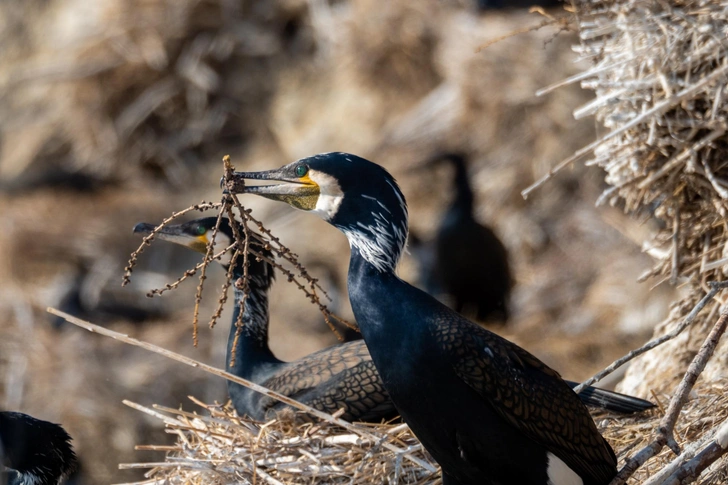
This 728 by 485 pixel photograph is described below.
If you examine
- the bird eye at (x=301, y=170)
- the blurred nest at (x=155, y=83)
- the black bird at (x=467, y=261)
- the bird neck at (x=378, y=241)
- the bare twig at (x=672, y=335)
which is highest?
the blurred nest at (x=155, y=83)

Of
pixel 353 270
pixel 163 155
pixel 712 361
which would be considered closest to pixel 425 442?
pixel 353 270

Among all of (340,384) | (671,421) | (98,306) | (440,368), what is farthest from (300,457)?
(98,306)

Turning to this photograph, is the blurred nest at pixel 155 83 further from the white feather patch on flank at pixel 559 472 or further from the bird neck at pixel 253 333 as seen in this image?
the white feather patch on flank at pixel 559 472

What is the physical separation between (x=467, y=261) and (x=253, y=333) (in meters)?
4.32

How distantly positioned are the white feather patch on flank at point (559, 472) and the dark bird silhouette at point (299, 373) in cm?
70

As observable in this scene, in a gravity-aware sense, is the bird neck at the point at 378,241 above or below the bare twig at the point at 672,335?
above

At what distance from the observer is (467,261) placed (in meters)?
8.62

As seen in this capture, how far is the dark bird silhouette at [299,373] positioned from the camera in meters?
3.85

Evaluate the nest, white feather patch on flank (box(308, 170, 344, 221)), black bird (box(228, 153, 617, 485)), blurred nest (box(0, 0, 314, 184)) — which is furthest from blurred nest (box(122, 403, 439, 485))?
blurred nest (box(0, 0, 314, 184))

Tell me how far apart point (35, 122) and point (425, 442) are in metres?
9.07

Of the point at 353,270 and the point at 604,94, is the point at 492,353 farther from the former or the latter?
the point at 604,94

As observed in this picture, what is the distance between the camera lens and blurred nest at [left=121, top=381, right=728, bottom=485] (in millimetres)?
3545

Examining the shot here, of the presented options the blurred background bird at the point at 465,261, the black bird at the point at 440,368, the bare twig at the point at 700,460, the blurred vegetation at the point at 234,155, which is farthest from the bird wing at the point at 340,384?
the blurred background bird at the point at 465,261

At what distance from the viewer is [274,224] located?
360 inches
